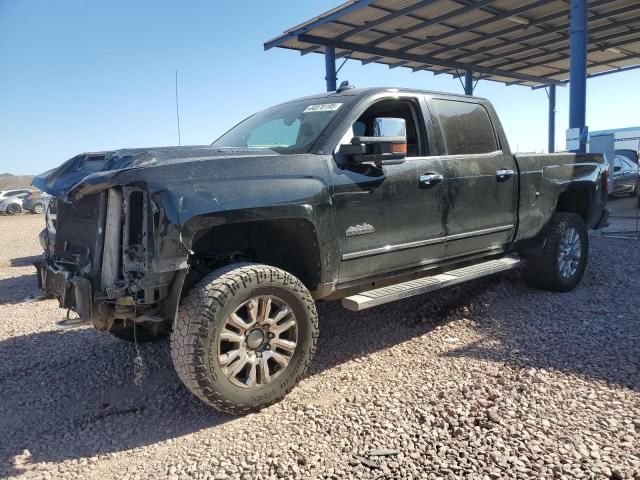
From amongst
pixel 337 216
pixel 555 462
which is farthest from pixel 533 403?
pixel 337 216

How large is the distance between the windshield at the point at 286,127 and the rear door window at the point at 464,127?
1.08 metres

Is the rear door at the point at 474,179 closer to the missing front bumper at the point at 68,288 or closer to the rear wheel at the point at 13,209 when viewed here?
the missing front bumper at the point at 68,288

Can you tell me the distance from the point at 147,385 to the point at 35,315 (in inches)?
106

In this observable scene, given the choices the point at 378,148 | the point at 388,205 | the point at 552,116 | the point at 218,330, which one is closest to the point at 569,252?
the point at 388,205

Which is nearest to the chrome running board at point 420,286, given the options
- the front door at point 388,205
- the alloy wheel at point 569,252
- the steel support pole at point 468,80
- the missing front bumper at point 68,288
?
the front door at point 388,205

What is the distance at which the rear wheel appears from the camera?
2745 cm

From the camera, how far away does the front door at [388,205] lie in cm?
353

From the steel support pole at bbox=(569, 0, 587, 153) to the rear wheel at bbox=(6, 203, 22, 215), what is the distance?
1095 inches

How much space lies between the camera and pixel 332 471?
2.45 metres

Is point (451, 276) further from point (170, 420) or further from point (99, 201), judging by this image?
point (99, 201)

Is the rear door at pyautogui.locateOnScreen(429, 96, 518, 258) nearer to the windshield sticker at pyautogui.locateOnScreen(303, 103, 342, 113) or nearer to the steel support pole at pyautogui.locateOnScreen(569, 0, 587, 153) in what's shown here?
the windshield sticker at pyautogui.locateOnScreen(303, 103, 342, 113)

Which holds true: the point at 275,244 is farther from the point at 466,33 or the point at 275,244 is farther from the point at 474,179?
the point at 466,33

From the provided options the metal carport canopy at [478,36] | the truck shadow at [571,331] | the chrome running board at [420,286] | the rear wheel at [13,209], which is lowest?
the truck shadow at [571,331]

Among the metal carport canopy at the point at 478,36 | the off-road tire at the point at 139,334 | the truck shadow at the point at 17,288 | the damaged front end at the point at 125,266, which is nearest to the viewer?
the damaged front end at the point at 125,266
